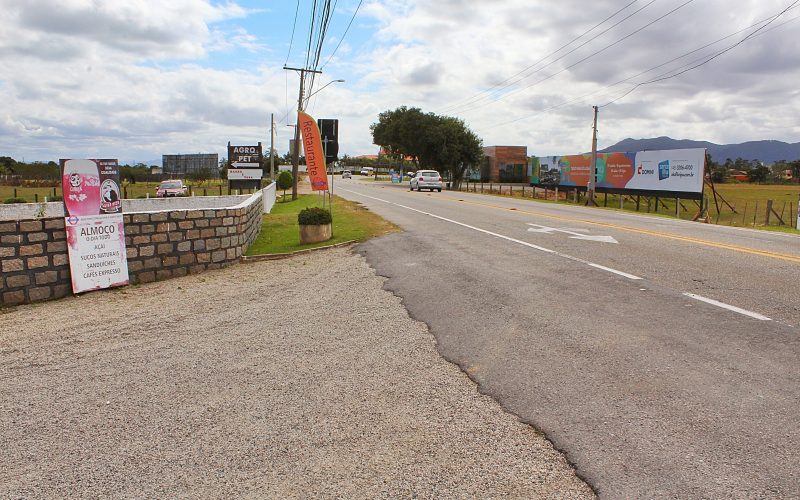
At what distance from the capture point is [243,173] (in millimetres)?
38750

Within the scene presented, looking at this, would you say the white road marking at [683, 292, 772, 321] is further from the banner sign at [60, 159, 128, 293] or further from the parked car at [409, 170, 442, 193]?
the parked car at [409, 170, 442, 193]

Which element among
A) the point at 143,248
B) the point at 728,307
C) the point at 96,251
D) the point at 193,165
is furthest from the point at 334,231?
the point at 193,165

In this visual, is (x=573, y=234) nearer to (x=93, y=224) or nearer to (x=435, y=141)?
(x=93, y=224)

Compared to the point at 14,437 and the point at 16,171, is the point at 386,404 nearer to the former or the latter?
the point at 14,437

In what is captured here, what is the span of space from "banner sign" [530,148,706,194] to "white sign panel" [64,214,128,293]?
26099mm

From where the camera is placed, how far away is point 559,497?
121 inches

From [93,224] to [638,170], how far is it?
30230 mm

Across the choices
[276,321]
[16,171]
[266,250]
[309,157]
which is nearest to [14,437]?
[276,321]

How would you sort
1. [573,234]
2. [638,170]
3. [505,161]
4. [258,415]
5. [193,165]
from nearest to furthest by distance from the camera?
[258,415], [573,234], [638,170], [193,165], [505,161]

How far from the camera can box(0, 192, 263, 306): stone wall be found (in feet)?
29.6

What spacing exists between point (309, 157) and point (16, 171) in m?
58.6

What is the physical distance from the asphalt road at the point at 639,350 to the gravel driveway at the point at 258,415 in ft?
1.09

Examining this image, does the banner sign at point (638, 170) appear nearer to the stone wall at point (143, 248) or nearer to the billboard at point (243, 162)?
the billboard at point (243, 162)

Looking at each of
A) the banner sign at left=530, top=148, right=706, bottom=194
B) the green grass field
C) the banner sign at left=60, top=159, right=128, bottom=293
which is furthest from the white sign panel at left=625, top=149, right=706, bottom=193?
the banner sign at left=60, top=159, right=128, bottom=293
